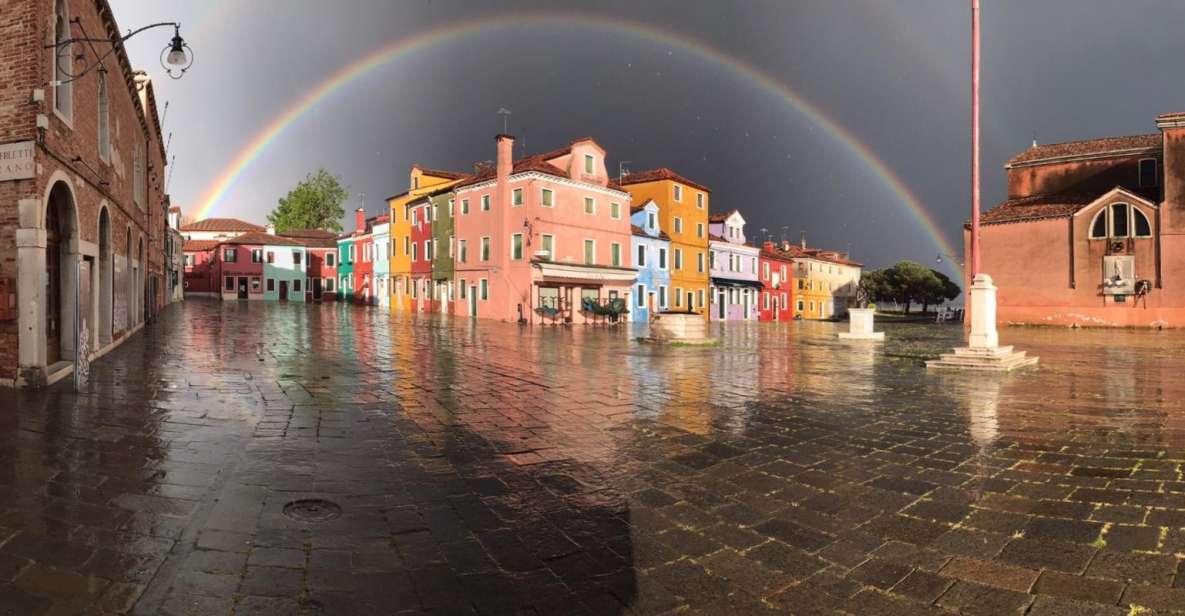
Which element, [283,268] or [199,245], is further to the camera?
[199,245]

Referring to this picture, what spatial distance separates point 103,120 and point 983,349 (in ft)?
65.1

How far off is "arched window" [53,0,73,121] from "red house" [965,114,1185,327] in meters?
42.9

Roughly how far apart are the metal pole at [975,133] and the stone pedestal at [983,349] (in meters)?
0.45

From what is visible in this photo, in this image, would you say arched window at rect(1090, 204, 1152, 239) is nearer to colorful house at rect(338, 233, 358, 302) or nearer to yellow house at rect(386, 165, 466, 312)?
yellow house at rect(386, 165, 466, 312)

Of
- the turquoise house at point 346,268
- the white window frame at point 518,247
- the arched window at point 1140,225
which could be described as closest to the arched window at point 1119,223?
the arched window at point 1140,225

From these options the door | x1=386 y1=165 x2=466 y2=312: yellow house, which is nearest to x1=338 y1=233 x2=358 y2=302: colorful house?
x1=386 y1=165 x2=466 y2=312: yellow house

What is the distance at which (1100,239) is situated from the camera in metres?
35.9

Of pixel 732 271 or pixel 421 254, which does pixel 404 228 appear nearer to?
pixel 421 254

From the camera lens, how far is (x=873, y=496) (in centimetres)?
452

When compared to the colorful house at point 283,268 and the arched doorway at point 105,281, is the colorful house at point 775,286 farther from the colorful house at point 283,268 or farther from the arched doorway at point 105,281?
the arched doorway at point 105,281

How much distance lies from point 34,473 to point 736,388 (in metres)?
8.30

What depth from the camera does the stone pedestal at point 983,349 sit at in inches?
493

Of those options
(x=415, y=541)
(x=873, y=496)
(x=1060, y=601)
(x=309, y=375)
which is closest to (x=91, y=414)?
(x=309, y=375)

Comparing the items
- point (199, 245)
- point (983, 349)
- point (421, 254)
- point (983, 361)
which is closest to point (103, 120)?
point (983, 361)
